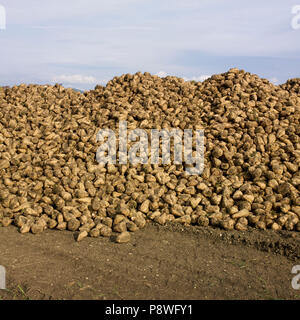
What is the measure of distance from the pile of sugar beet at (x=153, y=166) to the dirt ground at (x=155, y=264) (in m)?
0.15

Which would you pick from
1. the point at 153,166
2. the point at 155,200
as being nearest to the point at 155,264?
the point at 155,200

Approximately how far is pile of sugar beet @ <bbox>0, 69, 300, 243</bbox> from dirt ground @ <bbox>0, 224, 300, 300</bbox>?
154 millimetres

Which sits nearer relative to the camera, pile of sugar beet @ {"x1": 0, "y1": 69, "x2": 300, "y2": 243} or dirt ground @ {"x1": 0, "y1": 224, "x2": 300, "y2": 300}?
dirt ground @ {"x1": 0, "y1": 224, "x2": 300, "y2": 300}

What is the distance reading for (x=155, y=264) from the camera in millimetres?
3387

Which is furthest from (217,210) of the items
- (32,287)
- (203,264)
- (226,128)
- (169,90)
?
(169,90)

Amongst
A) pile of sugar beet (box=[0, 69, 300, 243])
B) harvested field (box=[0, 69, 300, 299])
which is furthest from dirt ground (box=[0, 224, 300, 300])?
pile of sugar beet (box=[0, 69, 300, 243])

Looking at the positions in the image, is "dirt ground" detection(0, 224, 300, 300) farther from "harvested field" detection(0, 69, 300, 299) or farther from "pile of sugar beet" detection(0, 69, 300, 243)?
"pile of sugar beet" detection(0, 69, 300, 243)

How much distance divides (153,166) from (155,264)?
5.01 feet

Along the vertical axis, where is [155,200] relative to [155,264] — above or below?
above

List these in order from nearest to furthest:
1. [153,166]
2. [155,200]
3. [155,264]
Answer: [155,264], [155,200], [153,166]

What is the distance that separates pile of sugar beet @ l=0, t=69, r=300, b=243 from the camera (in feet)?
13.4

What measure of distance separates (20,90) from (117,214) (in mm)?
4423

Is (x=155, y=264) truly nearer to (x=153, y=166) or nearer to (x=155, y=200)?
(x=155, y=200)

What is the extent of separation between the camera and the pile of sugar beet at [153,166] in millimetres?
4098
